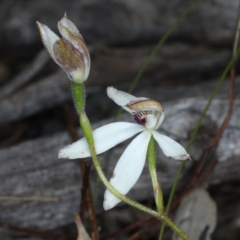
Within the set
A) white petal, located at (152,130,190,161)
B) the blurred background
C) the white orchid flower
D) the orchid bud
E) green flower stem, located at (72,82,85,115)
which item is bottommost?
white petal, located at (152,130,190,161)

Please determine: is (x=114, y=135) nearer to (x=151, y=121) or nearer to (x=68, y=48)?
(x=151, y=121)

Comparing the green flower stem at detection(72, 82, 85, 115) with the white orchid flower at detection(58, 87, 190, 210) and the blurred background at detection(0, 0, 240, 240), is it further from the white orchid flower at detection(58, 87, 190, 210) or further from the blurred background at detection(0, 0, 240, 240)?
the blurred background at detection(0, 0, 240, 240)

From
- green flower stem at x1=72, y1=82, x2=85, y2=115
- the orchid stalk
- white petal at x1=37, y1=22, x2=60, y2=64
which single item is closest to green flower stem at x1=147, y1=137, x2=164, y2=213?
the orchid stalk

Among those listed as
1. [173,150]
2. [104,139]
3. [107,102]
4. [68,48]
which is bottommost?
[173,150]

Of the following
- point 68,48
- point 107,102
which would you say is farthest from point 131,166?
point 107,102

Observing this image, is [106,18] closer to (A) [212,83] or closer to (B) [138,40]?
(B) [138,40]

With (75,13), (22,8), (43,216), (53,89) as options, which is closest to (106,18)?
(75,13)
